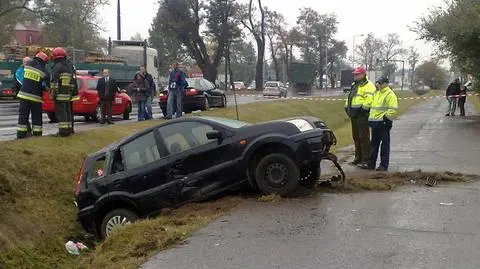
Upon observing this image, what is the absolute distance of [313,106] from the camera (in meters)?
33.1

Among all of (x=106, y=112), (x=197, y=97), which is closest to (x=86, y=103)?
(x=106, y=112)

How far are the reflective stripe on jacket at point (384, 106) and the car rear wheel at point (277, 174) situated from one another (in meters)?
3.35

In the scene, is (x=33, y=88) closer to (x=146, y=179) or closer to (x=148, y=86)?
(x=146, y=179)

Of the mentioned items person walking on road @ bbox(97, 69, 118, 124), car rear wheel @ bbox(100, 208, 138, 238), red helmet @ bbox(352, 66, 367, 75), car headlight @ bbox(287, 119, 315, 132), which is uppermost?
red helmet @ bbox(352, 66, 367, 75)

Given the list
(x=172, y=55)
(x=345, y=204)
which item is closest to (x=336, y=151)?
(x=345, y=204)

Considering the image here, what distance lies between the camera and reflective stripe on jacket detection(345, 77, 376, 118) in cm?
1141

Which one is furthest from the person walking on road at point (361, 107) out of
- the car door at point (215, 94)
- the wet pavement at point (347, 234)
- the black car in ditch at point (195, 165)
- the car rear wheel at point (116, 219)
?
the car door at point (215, 94)

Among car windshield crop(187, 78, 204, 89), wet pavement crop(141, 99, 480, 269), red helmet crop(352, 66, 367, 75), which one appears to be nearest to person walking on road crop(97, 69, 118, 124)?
car windshield crop(187, 78, 204, 89)

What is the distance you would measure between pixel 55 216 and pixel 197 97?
41.8 ft

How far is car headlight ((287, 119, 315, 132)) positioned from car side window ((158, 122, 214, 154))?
124cm

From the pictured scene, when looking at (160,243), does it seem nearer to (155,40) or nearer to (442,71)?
(155,40)

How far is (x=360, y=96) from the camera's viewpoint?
11500 mm

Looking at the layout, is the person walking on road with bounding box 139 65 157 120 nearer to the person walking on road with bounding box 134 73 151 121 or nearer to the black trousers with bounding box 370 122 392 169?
the person walking on road with bounding box 134 73 151 121

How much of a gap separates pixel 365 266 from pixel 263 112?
66.8ft
